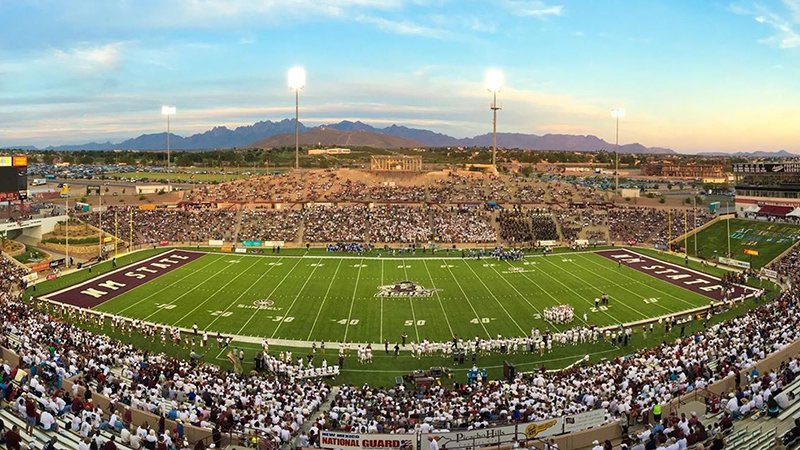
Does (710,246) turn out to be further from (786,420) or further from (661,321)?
(786,420)

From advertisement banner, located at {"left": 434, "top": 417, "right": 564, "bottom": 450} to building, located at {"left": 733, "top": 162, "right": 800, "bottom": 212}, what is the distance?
51.3 metres

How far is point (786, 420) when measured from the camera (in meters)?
12.6

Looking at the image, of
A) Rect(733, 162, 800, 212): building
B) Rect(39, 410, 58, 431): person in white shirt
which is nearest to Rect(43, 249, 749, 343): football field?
Rect(39, 410, 58, 431): person in white shirt

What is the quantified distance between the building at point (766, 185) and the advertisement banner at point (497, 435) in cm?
5127

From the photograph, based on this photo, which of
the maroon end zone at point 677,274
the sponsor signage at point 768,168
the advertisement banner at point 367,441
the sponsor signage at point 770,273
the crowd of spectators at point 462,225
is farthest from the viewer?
the crowd of spectators at point 462,225

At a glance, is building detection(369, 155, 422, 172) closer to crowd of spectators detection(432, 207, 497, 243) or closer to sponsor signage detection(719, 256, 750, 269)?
crowd of spectators detection(432, 207, 497, 243)

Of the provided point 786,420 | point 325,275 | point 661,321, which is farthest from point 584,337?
point 325,275

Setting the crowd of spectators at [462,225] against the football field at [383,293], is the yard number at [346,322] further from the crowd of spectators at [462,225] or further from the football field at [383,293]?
the crowd of spectators at [462,225]

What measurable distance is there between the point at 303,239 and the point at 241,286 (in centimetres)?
1854

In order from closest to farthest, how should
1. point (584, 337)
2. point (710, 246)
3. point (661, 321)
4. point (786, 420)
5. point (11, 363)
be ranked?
point (786, 420) < point (11, 363) < point (584, 337) < point (661, 321) < point (710, 246)

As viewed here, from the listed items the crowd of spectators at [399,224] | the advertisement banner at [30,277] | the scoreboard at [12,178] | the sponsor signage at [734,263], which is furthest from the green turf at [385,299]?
the scoreboard at [12,178]

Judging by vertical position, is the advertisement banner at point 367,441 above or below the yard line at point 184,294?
above

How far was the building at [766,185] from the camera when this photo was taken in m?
55.6

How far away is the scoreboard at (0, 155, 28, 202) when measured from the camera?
47.6 meters
